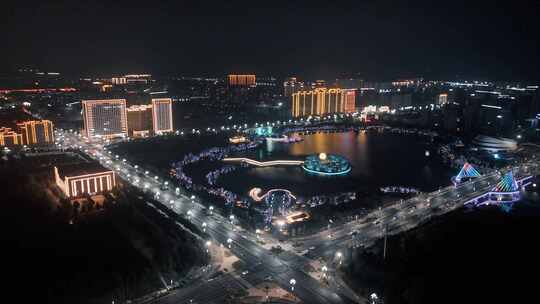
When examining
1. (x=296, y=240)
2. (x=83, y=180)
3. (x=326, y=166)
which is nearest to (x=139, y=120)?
(x=83, y=180)

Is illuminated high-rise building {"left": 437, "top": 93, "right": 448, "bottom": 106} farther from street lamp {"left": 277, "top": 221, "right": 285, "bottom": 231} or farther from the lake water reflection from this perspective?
street lamp {"left": 277, "top": 221, "right": 285, "bottom": 231}

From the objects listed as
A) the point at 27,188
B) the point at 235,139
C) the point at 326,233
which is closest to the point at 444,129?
the point at 235,139

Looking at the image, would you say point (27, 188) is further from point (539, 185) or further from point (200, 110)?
point (200, 110)

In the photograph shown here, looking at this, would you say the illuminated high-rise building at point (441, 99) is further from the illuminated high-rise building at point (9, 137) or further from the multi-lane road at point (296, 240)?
the illuminated high-rise building at point (9, 137)

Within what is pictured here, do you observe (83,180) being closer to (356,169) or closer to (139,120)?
(356,169)

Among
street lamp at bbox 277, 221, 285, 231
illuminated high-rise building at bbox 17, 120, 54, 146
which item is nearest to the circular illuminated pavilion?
street lamp at bbox 277, 221, 285, 231

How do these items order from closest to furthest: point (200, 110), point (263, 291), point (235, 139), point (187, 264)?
point (263, 291)
point (187, 264)
point (235, 139)
point (200, 110)
